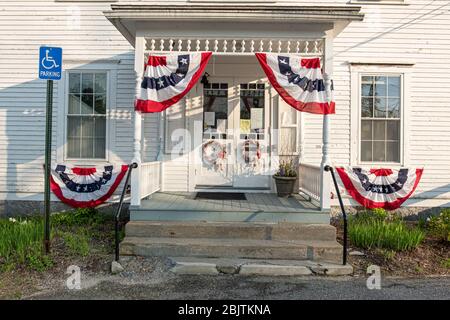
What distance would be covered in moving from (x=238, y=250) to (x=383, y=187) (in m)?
4.13

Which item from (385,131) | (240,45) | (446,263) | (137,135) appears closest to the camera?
(446,263)

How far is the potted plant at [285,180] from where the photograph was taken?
763 cm

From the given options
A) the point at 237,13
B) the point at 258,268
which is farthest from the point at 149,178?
the point at 237,13

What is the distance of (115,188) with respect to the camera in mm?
8289

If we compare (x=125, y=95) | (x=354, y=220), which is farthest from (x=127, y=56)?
(x=354, y=220)

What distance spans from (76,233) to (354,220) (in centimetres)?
531

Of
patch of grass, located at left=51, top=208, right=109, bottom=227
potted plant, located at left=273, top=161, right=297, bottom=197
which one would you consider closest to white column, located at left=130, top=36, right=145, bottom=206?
patch of grass, located at left=51, top=208, right=109, bottom=227

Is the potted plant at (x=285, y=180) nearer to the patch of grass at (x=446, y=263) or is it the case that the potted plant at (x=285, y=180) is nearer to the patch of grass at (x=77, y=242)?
the patch of grass at (x=446, y=263)

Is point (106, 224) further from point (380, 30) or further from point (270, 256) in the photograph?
point (380, 30)

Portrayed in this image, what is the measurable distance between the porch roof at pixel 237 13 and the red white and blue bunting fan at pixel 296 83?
0.64 meters

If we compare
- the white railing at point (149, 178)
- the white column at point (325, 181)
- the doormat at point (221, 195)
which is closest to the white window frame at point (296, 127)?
the doormat at point (221, 195)

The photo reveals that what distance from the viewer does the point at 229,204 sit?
6.88m

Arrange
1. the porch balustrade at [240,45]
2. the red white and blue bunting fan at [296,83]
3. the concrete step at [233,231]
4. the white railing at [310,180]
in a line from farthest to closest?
the white railing at [310,180]
the porch balustrade at [240,45]
the red white and blue bunting fan at [296,83]
the concrete step at [233,231]

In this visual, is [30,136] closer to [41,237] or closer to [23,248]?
[41,237]
